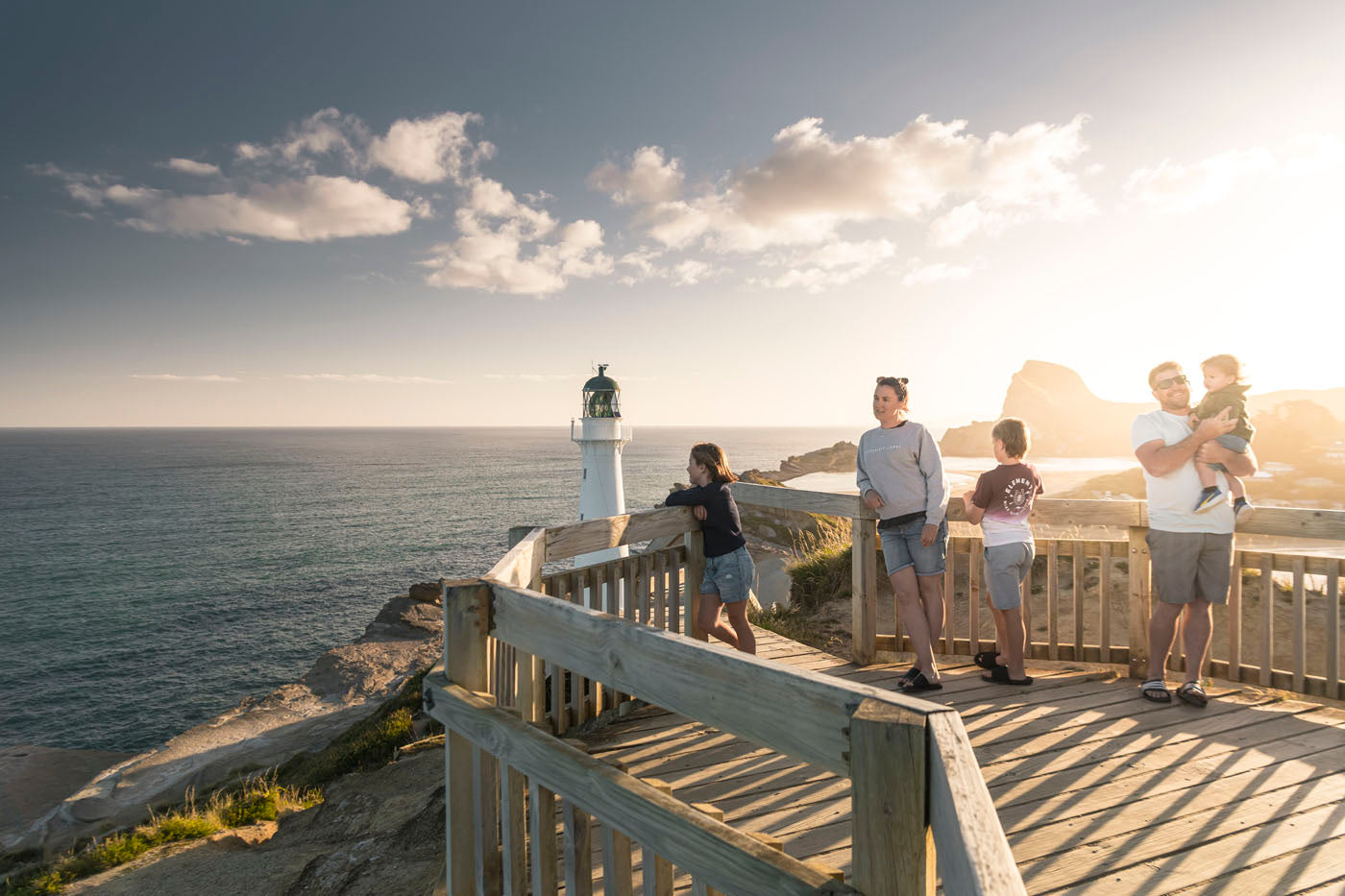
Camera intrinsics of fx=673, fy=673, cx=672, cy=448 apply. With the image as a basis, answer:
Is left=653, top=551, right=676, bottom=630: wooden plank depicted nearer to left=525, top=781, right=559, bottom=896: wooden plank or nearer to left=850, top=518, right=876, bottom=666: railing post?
left=850, top=518, right=876, bottom=666: railing post

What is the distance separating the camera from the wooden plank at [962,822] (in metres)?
0.98

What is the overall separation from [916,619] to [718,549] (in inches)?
53.9

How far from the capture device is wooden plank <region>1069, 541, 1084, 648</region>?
4.85 meters

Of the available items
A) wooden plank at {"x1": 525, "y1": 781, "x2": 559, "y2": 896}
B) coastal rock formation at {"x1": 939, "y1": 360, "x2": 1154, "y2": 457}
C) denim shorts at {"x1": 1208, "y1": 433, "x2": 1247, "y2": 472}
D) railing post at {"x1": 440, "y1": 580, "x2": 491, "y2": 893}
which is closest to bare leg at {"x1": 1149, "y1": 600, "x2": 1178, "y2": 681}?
denim shorts at {"x1": 1208, "y1": 433, "x2": 1247, "y2": 472}

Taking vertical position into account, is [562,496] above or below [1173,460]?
below

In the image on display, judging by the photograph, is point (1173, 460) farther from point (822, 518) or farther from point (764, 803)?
point (822, 518)

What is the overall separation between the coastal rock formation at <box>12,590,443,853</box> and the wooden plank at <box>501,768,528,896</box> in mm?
13625

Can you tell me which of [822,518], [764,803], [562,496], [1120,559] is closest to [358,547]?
[562,496]

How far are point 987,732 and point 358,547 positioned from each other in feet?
134

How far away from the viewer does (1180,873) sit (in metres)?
2.56

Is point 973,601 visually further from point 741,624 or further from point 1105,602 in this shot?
point 741,624

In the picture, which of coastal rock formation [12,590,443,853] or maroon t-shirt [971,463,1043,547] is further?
coastal rock formation [12,590,443,853]

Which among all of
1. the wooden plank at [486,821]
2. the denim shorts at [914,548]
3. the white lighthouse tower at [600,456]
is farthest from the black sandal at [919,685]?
the white lighthouse tower at [600,456]

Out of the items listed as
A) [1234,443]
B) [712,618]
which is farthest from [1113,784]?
[712,618]
